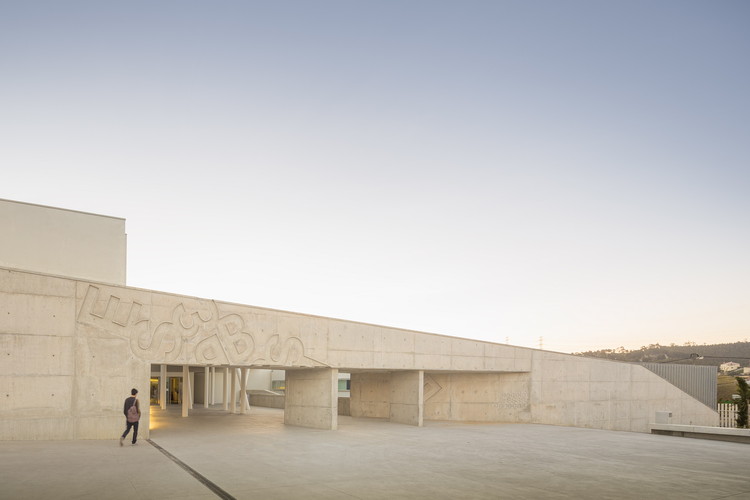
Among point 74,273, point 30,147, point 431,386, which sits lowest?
point 431,386

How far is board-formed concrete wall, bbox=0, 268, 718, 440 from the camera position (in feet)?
46.8

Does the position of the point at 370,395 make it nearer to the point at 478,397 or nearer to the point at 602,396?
the point at 478,397

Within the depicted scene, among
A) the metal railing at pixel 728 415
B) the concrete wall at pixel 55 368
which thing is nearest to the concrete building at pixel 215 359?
the concrete wall at pixel 55 368

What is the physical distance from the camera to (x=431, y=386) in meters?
27.6

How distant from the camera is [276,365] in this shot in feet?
62.6

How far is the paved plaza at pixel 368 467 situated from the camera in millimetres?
8688

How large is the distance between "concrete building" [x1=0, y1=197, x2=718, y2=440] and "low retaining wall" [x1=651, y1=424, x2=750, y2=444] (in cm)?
189

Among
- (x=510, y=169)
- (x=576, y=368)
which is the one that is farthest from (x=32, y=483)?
(x=576, y=368)

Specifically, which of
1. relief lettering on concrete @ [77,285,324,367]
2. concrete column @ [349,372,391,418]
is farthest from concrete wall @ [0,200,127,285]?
concrete column @ [349,372,391,418]

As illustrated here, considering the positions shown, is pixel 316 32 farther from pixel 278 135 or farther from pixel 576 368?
pixel 576 368

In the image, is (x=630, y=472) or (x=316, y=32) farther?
(x=316, y=32)

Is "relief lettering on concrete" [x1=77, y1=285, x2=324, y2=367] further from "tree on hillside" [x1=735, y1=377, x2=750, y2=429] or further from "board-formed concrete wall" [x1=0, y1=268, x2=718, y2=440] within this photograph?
"tree on hillside" [x1=735, y1=377, x2=750, y2=429]

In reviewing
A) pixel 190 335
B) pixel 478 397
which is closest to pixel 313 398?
pixel 190 335

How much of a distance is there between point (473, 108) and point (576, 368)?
1482cm
